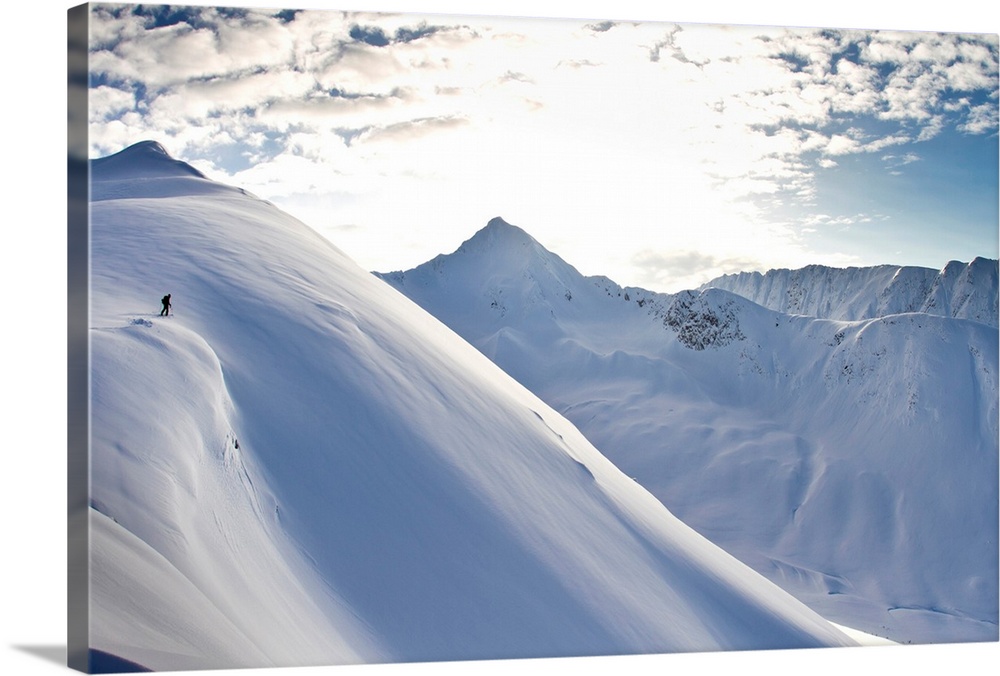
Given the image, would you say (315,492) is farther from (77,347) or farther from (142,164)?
(142,164)

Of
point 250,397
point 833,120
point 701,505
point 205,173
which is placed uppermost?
point 833,120

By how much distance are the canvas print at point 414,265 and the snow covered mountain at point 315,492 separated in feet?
0.11

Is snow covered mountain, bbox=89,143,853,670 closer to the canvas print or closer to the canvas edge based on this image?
the canvas print

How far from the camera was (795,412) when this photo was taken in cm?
3819

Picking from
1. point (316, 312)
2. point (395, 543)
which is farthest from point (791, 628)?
point (316, 312)

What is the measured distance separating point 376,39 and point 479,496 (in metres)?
5.34

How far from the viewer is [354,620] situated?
830 cm

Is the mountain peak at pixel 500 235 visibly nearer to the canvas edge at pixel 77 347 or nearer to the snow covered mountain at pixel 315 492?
the snow covered mountain at pixel 315 492

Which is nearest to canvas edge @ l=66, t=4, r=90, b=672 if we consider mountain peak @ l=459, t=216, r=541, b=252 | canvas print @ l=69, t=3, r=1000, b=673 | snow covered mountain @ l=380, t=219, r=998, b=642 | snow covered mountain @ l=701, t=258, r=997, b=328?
canvas print @ l=69, t=3, r=1000, b=673

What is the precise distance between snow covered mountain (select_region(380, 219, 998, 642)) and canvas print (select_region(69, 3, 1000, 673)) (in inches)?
121

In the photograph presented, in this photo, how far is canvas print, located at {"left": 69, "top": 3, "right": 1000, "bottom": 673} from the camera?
25.6ft

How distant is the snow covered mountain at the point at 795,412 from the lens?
20.6 meters

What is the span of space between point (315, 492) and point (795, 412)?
107ft

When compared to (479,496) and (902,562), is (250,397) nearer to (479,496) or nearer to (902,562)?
(479,496)
